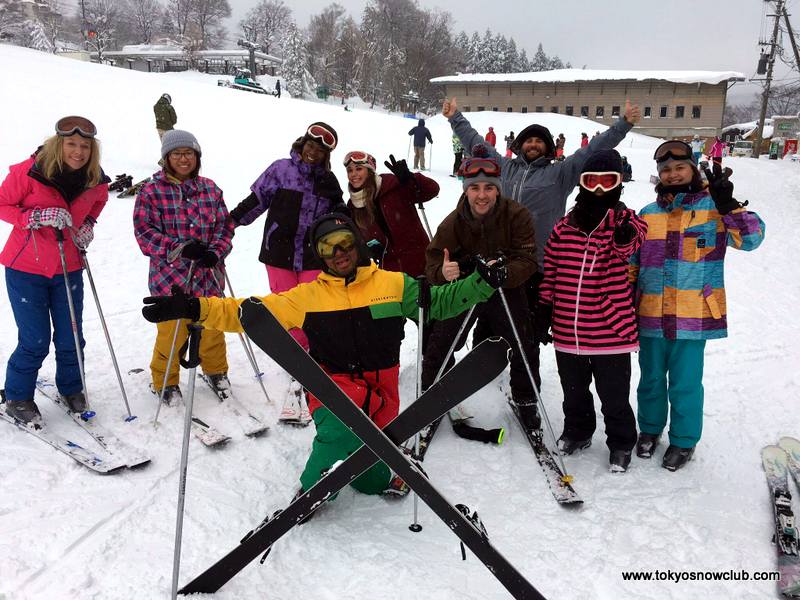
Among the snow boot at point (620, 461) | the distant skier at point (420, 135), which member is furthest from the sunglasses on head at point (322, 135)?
the distant skier at point (420, 135)

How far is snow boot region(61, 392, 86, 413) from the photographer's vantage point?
3.80 meters

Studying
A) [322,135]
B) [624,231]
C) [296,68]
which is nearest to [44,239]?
[322,135]

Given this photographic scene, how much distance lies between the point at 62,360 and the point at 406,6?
3006 inches

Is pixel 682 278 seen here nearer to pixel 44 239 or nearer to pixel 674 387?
pixel 674 387

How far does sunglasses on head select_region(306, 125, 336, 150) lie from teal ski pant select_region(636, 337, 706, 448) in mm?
2573

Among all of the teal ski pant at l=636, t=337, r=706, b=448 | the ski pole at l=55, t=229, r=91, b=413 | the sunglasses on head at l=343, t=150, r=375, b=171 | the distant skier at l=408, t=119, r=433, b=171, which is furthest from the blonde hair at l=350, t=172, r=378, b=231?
the distant skier at l=408, t=119, r=433, b=171

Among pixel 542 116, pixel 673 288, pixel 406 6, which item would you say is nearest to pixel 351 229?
pixel 673 288

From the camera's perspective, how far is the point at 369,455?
2.31 meters

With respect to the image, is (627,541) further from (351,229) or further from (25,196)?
(25,196)

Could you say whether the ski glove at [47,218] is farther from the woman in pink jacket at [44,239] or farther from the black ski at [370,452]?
the black ski at [370,452]

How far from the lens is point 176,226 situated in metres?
3.76

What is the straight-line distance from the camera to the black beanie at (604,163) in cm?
300

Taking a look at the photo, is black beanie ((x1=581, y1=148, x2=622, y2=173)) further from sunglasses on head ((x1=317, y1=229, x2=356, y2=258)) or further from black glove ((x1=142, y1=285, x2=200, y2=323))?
black glove ((x1=142, y1=285, x2=200, y2=323))

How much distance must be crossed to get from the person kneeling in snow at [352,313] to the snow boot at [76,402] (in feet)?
6.59
